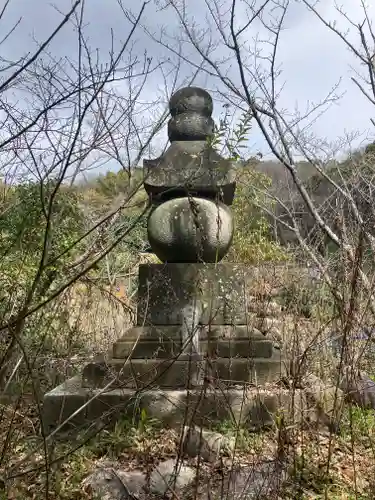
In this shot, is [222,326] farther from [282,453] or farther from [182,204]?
[282,453]

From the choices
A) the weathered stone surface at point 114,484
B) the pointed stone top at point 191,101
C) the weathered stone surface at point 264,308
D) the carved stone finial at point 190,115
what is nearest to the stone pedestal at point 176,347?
the weathered stone surface at point 114,484

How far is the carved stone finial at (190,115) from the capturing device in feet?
12.3

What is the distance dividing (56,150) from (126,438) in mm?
1804

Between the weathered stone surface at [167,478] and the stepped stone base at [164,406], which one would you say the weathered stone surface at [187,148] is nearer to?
the stepped stone base at [164,406]

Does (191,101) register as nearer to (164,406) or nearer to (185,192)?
(185,192)

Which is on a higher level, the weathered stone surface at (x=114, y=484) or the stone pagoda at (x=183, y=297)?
the stone pagoda at (x=183, y=297)

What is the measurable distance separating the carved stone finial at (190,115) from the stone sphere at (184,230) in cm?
53

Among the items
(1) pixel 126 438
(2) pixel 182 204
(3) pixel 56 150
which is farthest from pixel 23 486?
(2) pixel 182 204

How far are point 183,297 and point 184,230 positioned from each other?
0.46 meters

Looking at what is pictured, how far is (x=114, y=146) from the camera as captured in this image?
1.79 m

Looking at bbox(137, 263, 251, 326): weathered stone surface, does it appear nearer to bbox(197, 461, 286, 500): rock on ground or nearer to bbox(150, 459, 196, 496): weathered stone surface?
bbox(150, 459, 196, 496): weathered stone surface

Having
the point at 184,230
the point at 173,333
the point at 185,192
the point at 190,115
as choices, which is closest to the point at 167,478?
the point at 173,333

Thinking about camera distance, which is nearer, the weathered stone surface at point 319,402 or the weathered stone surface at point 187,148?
the weathered stone surface at point 319,402

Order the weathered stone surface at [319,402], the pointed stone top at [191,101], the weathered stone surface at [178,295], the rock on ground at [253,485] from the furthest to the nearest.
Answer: the pointed stone top at [191,101] < the weathered stone surface at [178,295] < the weathered stone surface at [319,402] < the rock on ground at [253,485]
